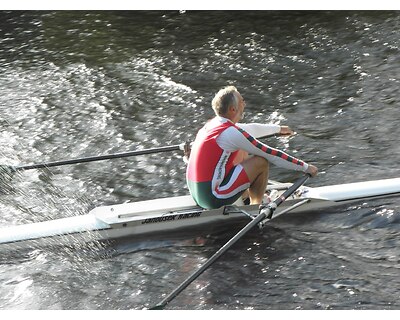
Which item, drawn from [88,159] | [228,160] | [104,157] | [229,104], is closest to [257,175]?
[228,160]

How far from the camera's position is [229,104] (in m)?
7.58

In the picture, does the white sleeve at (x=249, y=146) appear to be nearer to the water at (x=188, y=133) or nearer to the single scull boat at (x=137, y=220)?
the single scull boat at (x=137, y=220)

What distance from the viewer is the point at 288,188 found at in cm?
803

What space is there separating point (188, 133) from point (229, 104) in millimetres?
3310

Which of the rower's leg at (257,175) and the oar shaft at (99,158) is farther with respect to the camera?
the oar shaft at (99,158)

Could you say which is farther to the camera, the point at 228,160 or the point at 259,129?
the point at 259,129

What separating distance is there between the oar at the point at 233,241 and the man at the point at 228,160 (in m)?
0.30

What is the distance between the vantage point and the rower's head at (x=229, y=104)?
7570 mm

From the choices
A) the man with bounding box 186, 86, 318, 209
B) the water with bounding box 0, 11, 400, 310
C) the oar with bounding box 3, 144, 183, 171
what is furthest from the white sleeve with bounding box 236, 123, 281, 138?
the water with bounding box 0, 11, 400, 310

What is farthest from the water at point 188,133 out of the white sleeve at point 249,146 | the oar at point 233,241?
the white sleeve at point 249,146

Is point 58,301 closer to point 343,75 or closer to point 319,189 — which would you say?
point 319,189

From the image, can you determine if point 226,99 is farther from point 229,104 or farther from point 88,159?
point 88,159

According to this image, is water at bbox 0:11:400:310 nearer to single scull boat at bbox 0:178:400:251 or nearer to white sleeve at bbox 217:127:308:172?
single scull boat at bbox 0:178:400:251


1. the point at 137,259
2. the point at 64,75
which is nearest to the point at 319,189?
the point at 137,259
